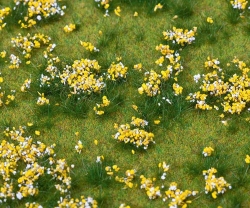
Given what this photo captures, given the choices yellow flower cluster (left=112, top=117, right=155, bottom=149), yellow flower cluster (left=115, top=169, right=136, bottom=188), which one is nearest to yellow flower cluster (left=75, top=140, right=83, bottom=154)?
yellow flower cluster (left=112, top=117, right=155, bottom=149)

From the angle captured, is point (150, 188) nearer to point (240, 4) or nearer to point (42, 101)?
point (42, 101)

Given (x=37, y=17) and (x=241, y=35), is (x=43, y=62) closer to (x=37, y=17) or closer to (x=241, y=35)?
(x=37, y=17)

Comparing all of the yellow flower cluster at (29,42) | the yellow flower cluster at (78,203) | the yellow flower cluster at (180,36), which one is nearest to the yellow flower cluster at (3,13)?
the yellow flower cluster at (29,42)

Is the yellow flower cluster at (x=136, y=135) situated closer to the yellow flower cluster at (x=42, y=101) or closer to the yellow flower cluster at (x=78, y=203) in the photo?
the yellow flower cluster at (x=78, y=203)

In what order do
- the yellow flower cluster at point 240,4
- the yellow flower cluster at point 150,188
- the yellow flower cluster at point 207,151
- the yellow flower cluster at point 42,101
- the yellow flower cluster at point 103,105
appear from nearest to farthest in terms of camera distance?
the yellow flower cluster at point 150,188 < the yellow flower cluster at point 207,151 < the yellow flower cluster at point 103,105 < the yellow flower cluster at point 42,101 < the yellow flower cluster at point 240,4

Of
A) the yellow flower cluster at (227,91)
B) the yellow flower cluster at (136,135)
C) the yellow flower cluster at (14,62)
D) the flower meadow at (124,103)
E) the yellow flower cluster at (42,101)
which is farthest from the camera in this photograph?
the yellow flower cluster at (14,62)

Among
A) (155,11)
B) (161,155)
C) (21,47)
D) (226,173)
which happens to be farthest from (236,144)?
(21,47)
